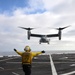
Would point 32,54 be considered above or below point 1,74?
above

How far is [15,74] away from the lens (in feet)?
69.1

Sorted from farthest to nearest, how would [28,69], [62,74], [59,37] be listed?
[59,37]
[62,74]
[28,69]

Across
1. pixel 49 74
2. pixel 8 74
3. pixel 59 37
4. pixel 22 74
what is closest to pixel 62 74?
pixel 49 74

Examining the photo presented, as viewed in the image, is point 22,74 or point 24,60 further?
point 22,74

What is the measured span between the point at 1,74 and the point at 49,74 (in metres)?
4.37

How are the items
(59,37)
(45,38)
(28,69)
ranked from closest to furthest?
(28,69) < (45,38) < (59,37)

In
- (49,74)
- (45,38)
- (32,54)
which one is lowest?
(49,74)

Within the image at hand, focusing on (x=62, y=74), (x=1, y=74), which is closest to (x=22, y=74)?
(x=1, y=74)

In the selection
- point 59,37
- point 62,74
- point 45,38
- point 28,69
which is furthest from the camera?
point 59,37

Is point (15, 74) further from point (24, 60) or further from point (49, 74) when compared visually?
point (24, 60)

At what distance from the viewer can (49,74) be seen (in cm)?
2141

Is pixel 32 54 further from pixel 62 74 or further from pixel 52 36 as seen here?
pixel 52 36

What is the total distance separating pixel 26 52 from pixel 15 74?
7.87 meters

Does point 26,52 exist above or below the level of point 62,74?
above
